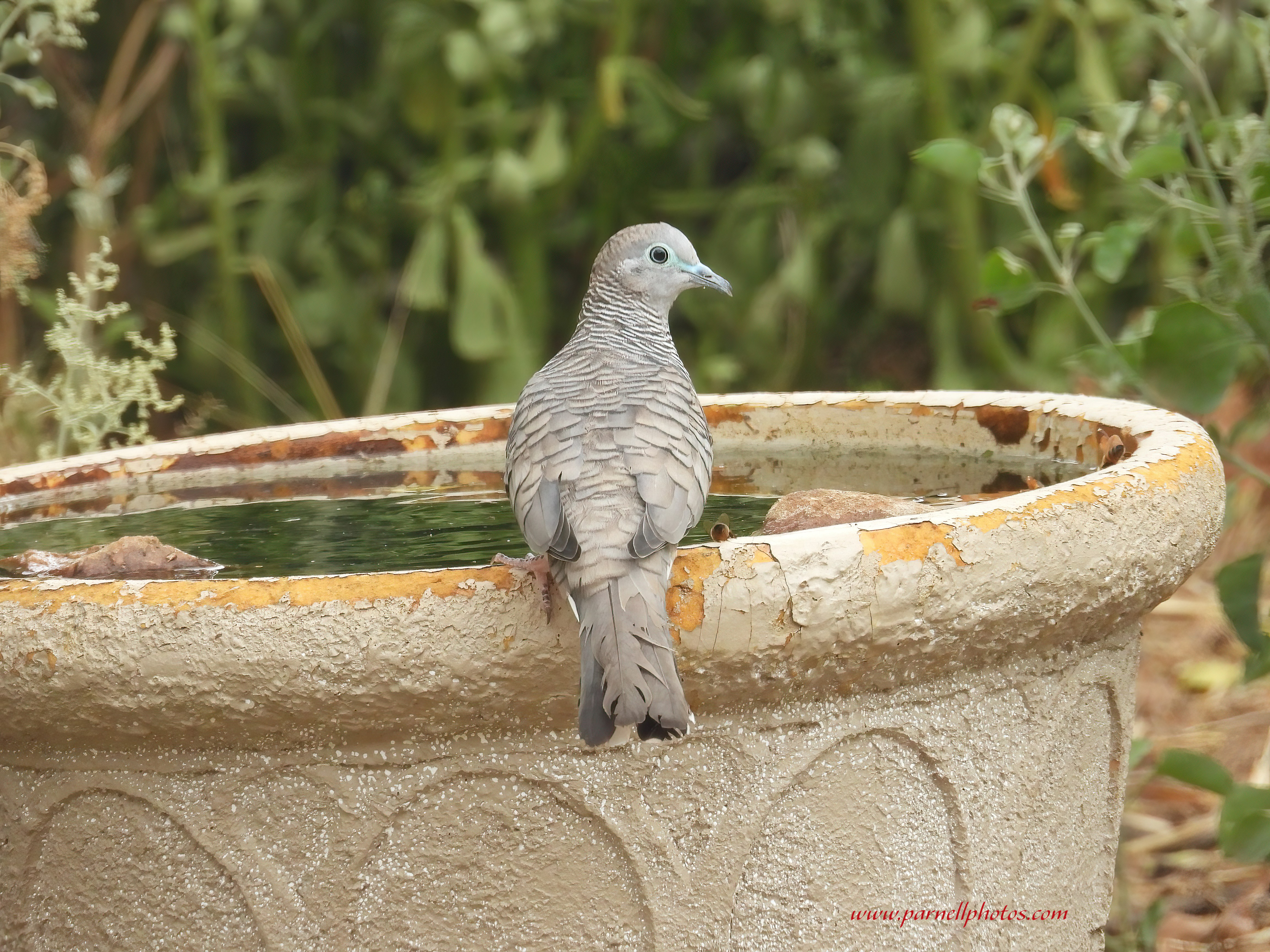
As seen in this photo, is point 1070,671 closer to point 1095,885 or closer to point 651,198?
point 1095,885

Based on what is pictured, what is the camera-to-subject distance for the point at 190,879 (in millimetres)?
1696

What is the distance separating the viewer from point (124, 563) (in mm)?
A: 1965

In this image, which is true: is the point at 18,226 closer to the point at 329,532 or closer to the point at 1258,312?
the point at 329,532

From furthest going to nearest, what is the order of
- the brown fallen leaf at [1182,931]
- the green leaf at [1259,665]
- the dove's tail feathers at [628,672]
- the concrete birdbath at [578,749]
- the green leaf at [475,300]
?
the green leaf at [475,300]
the brown fallen leaf at [1182,931]
the green leaf at [1259,665]
the concrete birdbath at [578,749]
the dove's tail feathers at [628,672]

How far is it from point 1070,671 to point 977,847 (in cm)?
26

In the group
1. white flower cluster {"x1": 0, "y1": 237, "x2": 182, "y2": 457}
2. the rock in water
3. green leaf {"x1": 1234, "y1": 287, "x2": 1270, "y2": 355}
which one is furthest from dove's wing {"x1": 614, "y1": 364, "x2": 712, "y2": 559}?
white flower cluster {"x1": 0, "y1": 237, "x2": 182, "y2": 457}

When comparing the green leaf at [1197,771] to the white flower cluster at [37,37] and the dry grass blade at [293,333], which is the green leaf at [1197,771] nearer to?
the white flower cluster at [37,37]

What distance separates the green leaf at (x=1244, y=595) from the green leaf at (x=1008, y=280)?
580 millimetres

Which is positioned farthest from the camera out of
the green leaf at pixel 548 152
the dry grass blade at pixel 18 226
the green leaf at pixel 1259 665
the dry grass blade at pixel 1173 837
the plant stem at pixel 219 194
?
the green leaf at pixel 548 152

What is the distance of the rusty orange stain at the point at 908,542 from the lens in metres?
1.59

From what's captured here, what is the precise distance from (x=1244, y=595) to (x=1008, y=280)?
68cm

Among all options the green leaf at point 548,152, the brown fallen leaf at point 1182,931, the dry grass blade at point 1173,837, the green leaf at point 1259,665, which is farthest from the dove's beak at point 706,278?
the green leaf at point 548,152

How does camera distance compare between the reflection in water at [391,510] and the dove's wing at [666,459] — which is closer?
the dove's wing at [666,459]

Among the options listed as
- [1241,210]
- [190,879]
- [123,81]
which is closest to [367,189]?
[123,81]
